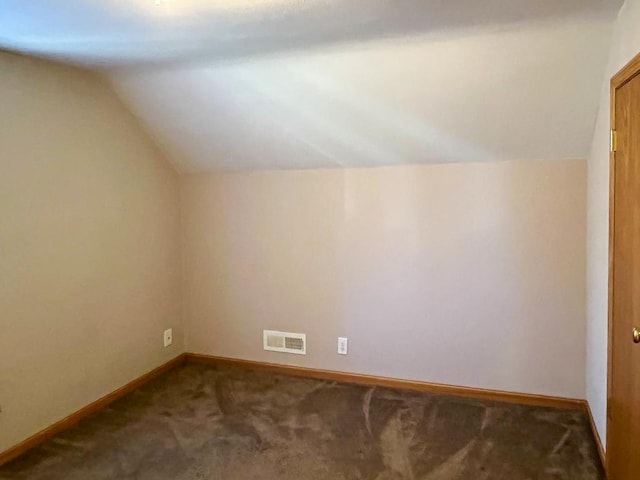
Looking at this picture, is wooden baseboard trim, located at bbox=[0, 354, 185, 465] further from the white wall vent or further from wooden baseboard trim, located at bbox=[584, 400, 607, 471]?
wooden baseboard trim, located at bbox=[584, 400, 607, 471]

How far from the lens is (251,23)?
2205 millimetres

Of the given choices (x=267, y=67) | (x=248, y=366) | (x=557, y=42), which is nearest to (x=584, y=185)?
(x=557, y=42)

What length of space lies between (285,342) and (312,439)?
1.08m

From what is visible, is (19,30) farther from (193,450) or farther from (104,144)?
(193,450)

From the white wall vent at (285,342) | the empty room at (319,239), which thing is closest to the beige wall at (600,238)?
the empty room at (319,239)

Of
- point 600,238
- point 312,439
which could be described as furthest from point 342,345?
point 600,238

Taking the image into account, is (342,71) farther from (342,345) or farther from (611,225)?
(342,345)

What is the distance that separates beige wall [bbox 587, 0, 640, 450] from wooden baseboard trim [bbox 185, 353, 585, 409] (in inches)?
9.7

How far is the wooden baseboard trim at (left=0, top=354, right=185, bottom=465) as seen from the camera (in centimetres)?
268

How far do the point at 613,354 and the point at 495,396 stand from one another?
124 cm

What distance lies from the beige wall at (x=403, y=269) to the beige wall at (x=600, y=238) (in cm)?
21

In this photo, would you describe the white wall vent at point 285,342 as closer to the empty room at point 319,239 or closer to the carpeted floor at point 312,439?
the empty room at point 319,239

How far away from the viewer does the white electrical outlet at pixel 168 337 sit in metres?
3.90

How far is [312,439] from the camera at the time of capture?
9.35 ft
